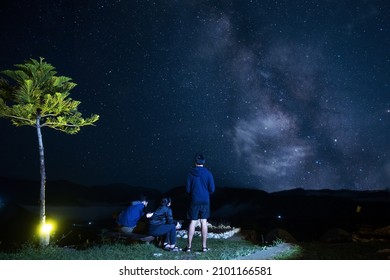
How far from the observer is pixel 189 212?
23.1ft

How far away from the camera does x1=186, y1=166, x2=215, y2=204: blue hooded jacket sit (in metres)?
6.97

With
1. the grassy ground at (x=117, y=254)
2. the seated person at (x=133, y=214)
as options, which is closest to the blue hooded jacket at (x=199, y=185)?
the grassy ground at (x=117, y=254)

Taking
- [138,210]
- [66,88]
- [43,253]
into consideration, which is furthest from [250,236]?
[66,88]

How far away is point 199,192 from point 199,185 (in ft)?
0.51

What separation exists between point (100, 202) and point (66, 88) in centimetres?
5820

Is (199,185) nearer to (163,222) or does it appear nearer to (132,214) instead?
(163,222)

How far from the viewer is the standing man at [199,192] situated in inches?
274

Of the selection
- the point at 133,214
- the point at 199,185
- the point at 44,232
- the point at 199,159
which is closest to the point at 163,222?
the point at 133,214

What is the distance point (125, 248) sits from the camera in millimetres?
7816

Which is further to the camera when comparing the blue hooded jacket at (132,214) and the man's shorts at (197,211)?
the blue hooded jacket at (132,214)

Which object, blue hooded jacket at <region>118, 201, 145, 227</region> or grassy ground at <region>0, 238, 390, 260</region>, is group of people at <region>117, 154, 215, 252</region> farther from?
grassy ground at <region>0, 238, 390, 260</region>

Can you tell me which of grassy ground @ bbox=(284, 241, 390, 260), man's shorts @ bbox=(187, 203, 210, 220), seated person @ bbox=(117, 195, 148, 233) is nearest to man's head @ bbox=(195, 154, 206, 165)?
man's shorts @ bbox=(187, 203, 210, 220)

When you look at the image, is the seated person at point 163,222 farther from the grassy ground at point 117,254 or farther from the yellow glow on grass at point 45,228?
the yellow glow on grass at point 45,228
